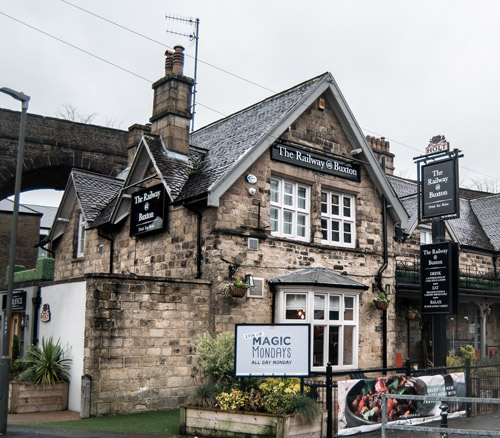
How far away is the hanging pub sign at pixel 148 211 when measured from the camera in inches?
684

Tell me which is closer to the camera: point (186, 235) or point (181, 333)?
point (181, 333)

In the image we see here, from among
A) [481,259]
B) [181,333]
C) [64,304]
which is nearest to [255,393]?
[181,333]

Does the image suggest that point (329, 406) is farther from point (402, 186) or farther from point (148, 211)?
point (402, 186)

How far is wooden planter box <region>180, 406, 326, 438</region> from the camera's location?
33.3 ft

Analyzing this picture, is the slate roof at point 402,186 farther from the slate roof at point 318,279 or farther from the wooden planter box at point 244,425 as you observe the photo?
the wooden planter box at point 244,425

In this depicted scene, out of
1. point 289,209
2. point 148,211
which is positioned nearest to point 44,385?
point 148,211

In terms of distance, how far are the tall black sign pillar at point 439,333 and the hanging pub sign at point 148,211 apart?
7.64m

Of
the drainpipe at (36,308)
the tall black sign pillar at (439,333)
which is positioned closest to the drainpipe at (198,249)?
the drainpipe at (36,308)

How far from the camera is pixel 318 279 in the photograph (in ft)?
54.8

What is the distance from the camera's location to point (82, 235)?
885 inches

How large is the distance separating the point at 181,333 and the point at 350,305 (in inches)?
219

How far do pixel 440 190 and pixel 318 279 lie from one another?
4.09m

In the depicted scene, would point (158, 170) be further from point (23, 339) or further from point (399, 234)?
point (399, 234)

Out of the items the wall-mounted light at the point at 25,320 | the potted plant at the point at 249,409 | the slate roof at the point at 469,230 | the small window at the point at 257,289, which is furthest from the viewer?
the slate roof at the point at 469,230
